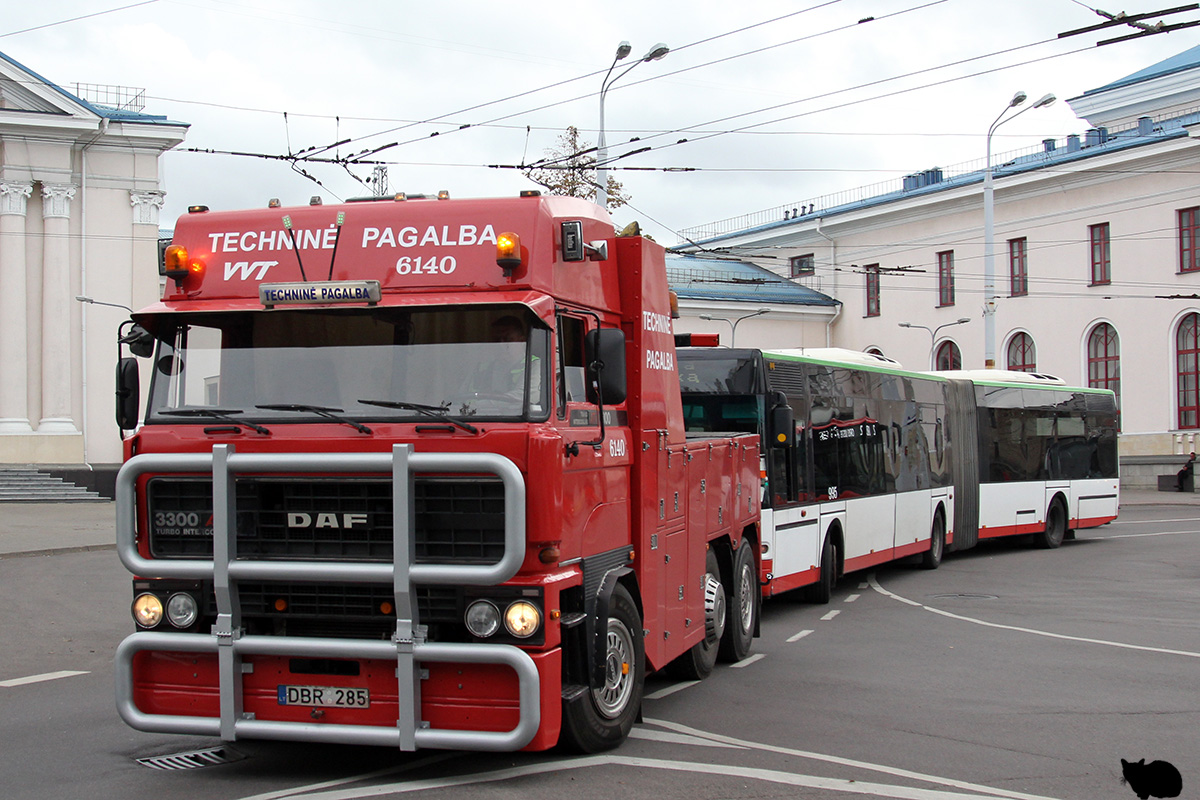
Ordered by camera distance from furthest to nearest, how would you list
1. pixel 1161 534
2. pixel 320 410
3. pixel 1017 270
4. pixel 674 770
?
pixel 1017 270 < pixel 1161 534 < pixel 674 770 < pixel 320 410

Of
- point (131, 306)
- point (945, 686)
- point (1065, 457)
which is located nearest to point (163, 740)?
point (945, 686)

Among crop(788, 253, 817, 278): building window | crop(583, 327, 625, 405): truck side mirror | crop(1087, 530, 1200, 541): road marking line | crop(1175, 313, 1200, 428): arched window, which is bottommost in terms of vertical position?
crop(1087, 530, 1200, 541): road marking line

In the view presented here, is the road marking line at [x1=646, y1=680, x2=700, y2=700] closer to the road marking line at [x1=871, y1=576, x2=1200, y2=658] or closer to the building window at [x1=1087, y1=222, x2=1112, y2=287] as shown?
the road marking line at [x1=871, y1=576, x2=1200, y2=658]

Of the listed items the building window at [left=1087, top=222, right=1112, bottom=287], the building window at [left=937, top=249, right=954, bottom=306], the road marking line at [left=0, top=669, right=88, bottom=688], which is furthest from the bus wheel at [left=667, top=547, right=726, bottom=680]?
the building window at [left=937, top=249, right=954, bottom=306]

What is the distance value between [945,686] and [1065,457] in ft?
56.3

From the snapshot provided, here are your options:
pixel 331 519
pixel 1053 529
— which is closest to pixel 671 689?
pixel 331 519

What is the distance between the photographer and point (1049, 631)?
12875 millimetres

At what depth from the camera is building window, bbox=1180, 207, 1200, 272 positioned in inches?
1777

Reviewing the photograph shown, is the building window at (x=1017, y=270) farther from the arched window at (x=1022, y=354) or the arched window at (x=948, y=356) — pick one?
the arched window at (x=948, y=356)

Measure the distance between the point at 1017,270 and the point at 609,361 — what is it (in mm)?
48538

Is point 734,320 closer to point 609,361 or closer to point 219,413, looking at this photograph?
point 609,361

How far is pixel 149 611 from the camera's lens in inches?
265

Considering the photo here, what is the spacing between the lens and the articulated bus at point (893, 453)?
14.0 metres

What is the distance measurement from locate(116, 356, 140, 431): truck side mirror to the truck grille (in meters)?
0.76
